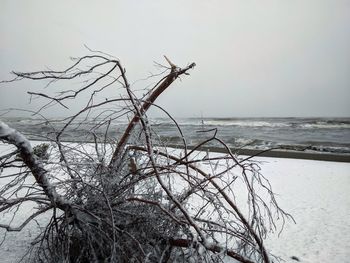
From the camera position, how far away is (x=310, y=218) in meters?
5.17

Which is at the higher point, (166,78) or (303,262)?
(166,78)

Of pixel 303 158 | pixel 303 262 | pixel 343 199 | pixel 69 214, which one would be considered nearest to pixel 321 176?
pixel 343 199

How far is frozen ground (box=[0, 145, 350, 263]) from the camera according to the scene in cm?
388

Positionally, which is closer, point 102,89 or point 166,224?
point 102,89

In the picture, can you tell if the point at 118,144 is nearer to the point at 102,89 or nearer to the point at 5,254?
the point at 102,89

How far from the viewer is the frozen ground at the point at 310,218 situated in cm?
388

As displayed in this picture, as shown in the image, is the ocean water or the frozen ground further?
the frozen ground

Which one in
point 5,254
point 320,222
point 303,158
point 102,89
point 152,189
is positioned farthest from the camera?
point 303,158

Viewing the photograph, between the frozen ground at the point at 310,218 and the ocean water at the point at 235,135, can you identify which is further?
the frozen ground at the point at 310,218

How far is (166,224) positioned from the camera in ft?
10.1

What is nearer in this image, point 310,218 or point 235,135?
point 310,218

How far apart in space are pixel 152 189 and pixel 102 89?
1.27 meters

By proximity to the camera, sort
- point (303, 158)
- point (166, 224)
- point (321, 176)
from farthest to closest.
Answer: point (303, 158) → point (321, 176) → point (166, 224)

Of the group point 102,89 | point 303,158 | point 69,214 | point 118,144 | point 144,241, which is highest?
point 102,89
